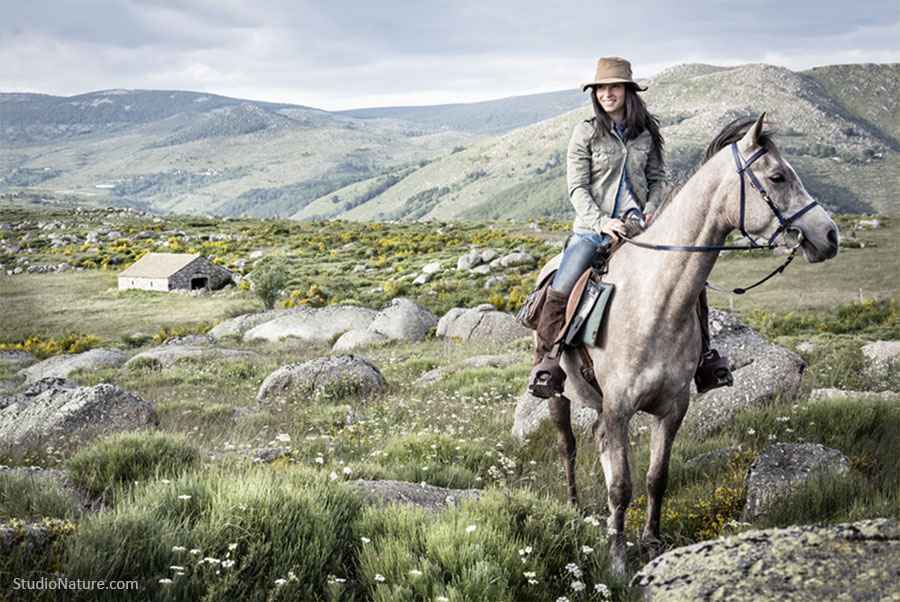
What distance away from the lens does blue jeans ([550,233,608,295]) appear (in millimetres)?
5988

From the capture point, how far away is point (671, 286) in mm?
5055

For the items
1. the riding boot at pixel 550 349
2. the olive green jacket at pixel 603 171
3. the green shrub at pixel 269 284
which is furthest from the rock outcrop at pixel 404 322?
the olive green jacket at pixel 603 171

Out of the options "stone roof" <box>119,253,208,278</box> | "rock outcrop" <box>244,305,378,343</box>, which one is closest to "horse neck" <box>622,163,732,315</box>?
"rock outcrop" <box>244,305,378,343</box>

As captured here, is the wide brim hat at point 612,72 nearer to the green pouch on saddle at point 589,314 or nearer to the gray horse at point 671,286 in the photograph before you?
the gray horse at point 671,286

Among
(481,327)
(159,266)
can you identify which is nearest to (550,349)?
(481,327)

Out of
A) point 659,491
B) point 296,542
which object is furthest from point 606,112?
point 296,542

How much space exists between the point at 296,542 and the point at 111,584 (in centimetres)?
112

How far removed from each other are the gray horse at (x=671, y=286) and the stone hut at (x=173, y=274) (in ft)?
174

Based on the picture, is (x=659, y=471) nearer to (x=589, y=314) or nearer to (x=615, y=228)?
(x=589, y=314)

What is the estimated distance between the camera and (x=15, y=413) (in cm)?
962

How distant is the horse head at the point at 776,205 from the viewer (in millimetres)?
4273

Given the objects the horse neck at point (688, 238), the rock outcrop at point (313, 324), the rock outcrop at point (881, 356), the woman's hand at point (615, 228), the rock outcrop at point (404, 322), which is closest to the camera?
the horse neck at point (688, 238)

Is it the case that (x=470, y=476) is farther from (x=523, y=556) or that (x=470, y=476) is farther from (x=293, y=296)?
(x=293, y=296)

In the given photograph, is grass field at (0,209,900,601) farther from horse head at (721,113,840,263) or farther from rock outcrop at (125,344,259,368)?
rock outcrop at (125,344,259,368)
